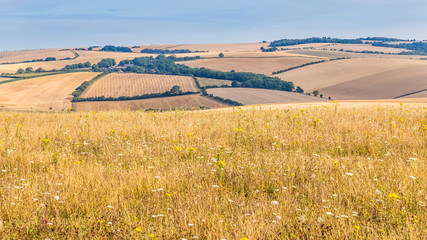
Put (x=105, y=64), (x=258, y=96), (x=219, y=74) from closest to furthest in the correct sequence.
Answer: (x=258, y=96), (x=219, y=74), (x=105, y=64)

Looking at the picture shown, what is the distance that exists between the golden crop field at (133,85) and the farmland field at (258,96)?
10.8 m

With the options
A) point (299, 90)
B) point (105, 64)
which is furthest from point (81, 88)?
point (299, 90)

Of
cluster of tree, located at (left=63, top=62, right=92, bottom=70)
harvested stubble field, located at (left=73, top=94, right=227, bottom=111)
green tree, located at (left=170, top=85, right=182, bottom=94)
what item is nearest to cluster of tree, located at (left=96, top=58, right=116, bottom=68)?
cluster of tree, located at (left=63, top=62, right=92, bottom=70)

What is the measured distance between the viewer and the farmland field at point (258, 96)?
309 feet

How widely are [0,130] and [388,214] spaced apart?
10.1 meters

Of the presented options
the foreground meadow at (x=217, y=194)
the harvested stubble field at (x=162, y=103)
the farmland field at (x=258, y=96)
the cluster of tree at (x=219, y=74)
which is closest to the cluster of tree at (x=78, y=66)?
the cluster of tree at (x=219, y=74)

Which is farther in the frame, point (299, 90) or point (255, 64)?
point (255, 64)

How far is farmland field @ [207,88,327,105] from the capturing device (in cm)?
9416

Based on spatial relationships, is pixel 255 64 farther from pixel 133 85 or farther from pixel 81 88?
pixel 81 88

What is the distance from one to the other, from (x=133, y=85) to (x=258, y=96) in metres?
48.8

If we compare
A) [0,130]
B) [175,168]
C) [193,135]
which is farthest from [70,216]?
[0,130]

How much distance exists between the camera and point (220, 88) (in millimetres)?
115062

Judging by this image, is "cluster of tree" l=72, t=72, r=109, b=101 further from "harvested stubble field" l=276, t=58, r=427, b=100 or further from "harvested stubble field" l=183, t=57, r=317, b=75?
"harvested stubble field" l=276, t=58, r=427, b=100

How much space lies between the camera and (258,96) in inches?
3949
